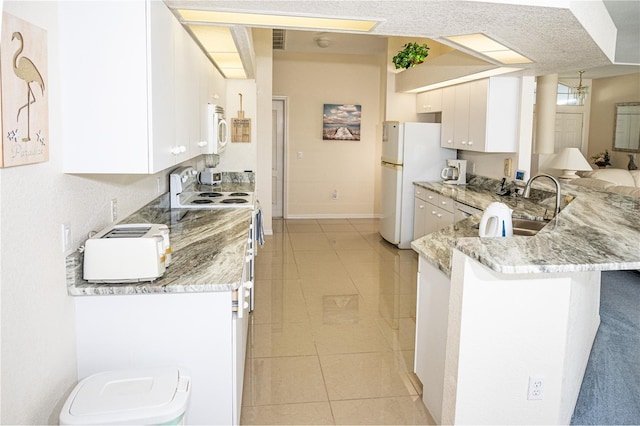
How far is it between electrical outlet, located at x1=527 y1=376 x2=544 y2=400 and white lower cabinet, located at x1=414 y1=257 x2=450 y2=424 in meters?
0.42

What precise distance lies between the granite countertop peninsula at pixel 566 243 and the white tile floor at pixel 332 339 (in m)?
0.86

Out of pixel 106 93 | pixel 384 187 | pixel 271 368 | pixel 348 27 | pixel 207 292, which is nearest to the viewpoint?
pixel 106 93

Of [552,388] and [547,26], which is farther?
[547,26]

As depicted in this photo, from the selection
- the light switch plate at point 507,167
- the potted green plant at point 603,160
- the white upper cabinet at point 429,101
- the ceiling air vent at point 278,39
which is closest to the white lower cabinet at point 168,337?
the light switch plate at point 507,167

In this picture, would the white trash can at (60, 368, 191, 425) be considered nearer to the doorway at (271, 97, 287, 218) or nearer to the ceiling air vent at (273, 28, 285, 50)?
the ceiling air vent at (273, 28, 285, 50)

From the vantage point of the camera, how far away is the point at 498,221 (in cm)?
284

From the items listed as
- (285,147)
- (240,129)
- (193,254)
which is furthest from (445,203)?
(285,147)

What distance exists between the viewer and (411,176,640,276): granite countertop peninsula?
207 cm

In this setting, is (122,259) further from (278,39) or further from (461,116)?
(278,39)

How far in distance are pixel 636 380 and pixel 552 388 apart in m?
1.06

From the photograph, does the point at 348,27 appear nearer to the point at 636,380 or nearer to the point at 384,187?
the point at 636,380

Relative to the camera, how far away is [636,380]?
3.10 metres

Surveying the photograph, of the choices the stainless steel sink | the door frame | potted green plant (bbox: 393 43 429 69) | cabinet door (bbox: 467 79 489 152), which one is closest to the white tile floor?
the stainless steel sink

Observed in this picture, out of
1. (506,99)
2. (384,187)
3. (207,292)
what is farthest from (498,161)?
(207,292)
